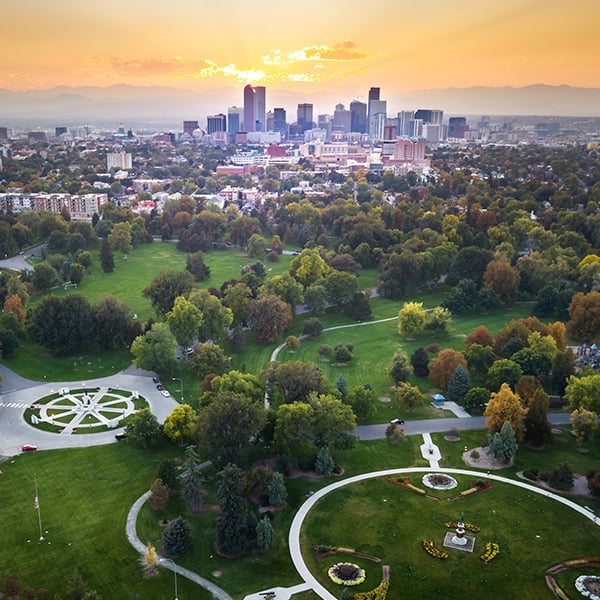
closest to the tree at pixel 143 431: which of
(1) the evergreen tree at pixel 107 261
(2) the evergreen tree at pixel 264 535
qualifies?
(2) the evergreen tree at pixel 264 535

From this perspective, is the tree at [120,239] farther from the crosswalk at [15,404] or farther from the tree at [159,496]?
the tree at [159,496]

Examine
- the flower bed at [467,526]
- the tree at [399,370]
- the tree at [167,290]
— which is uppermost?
the tree at [167,290]

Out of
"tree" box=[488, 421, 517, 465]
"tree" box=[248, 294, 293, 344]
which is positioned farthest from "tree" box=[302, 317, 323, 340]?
"tree" box=[488, 421, 517, 465]

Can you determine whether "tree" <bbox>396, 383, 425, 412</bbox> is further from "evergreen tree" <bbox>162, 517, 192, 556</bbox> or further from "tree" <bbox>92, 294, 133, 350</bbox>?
"tree" <bbox>92, 294, 133, 350</bbox>

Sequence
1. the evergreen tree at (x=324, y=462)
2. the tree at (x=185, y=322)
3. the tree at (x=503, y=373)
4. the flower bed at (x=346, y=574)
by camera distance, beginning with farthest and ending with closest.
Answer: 1. the tree at (x=185, y=322)
2. the tree at (x=503, y=373)
3. the evergreen tree at (x=324, y=462)
4. the flower bed at (x=346, y=574)

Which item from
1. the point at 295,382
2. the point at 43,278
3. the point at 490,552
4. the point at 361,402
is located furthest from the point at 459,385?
the point at 43,278

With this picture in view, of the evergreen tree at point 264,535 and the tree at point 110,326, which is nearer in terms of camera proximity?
the evergreen tree at point 264,535

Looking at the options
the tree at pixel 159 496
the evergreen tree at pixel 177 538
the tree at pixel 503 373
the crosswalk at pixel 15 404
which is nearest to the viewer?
the evergreen tree at pixel 177 538
